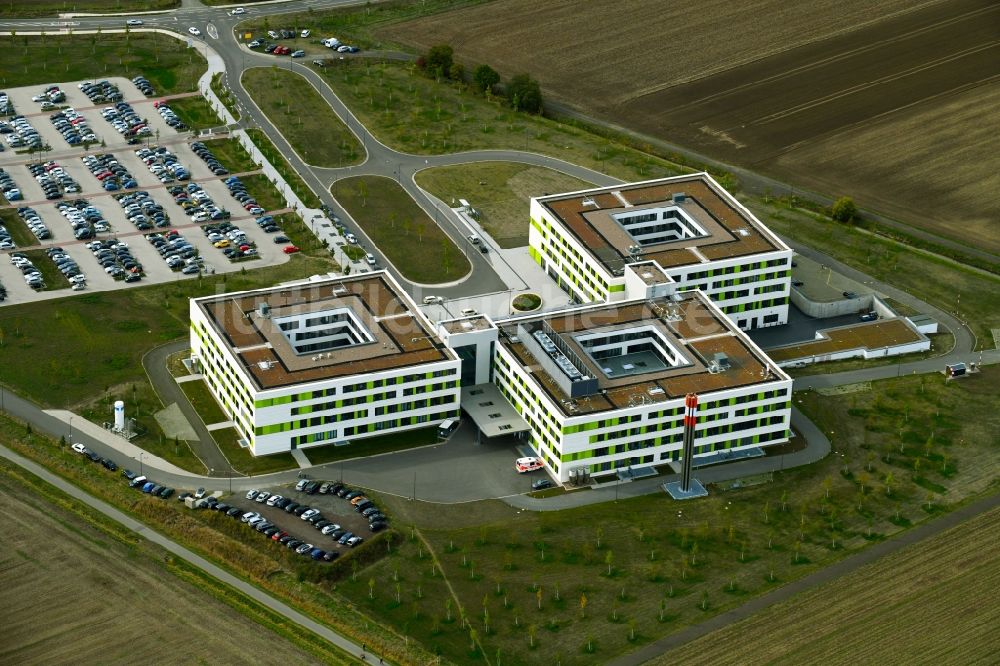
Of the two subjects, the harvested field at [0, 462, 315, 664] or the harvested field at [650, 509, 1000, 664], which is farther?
the harvested field at [650, 509, 1000, 664]

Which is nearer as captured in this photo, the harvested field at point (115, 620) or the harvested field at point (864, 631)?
the harvested field at point (115, 620)

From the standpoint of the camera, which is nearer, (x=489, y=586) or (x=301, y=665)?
(x=301, y=665)

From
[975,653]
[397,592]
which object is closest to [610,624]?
[397,592]

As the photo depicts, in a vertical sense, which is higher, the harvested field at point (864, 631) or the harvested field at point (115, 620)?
the harvested field at point (115, 620)

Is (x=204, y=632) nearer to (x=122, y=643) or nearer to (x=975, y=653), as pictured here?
(x=122, y=643)

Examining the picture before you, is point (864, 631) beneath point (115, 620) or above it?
beneath
